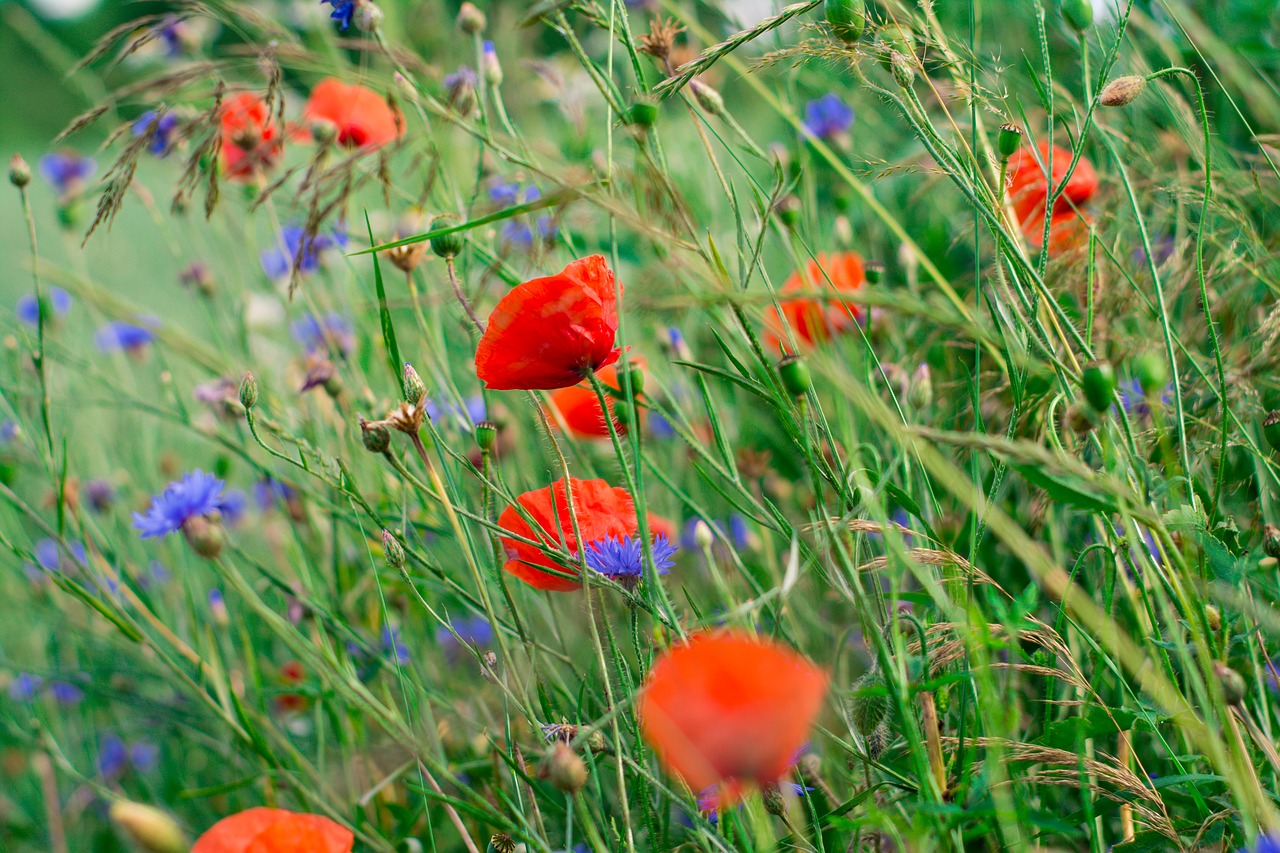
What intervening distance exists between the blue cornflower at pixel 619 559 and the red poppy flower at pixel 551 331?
97 mm

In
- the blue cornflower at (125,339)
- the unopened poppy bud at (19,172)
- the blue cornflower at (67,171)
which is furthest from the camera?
the blue cornflower at (67,171)

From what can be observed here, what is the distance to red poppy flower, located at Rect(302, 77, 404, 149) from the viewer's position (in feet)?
2.73

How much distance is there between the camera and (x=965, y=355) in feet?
3.03

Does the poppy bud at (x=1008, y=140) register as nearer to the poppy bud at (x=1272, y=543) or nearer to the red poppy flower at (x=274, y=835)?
the poppy bud at (x=1272, y=543)

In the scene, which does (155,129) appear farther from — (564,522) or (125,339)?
(125,339)

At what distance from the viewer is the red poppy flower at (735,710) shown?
0.30 metres

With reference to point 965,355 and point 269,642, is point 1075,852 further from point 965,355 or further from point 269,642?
point 269,642

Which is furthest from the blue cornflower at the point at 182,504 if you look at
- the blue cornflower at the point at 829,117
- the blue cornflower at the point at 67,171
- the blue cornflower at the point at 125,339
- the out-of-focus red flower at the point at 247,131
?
the blue cornflower at the point at 67,171

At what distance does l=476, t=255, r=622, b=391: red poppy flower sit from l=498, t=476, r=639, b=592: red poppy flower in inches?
3.0

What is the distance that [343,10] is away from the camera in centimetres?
68

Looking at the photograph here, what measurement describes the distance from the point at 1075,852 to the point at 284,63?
30.2 inches

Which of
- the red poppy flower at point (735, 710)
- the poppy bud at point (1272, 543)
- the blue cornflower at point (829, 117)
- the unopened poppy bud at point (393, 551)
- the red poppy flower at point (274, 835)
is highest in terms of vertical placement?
the blue cornflower at point (829, 117)

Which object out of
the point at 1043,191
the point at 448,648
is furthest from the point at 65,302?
the point at 1043,191

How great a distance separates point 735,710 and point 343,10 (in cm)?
61
